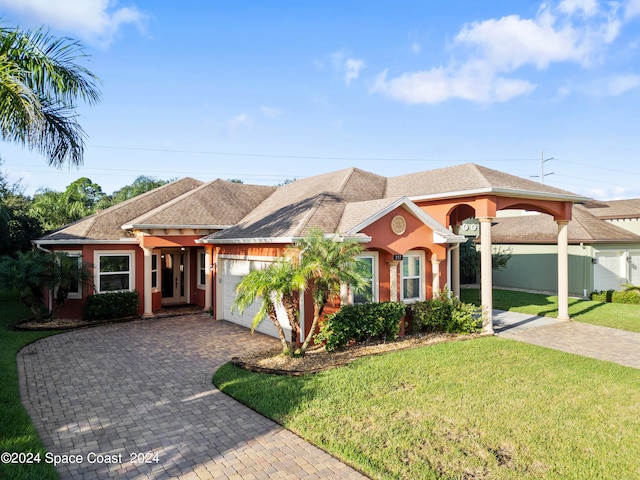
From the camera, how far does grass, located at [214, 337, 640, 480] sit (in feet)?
17.4

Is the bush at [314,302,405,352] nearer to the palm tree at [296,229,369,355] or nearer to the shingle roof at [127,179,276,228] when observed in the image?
the palm tree at [296,229,369,355]

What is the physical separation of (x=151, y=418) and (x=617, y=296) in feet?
74.4

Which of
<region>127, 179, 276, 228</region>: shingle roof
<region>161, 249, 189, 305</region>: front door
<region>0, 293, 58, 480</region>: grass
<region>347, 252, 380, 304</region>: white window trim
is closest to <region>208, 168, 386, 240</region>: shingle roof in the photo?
<region>127, 179, 276, 228</region>: shingle roof

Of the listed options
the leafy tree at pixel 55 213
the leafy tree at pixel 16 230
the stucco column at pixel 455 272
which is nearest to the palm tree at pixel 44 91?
the leafy tree at pixel 16 230

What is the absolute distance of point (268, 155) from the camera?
3900 cm

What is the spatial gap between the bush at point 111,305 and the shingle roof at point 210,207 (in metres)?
2.87

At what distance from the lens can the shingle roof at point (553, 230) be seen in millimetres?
22306

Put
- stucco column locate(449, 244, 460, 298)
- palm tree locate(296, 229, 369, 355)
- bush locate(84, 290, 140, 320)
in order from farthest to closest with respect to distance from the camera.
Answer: stucco column locate(449, 244, 460, 298), bush locate(84, 290, 140, 320), palm tree locate(296, 229, 369, 355)

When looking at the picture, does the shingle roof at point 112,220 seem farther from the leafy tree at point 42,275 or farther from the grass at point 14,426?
the grass at point 14,426

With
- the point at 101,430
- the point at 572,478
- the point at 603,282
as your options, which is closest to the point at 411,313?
the point at 572,478

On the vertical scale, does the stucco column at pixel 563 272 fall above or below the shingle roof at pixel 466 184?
below

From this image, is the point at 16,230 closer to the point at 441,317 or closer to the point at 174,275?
Result: the point at 174,275

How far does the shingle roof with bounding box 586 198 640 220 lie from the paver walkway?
14986mm

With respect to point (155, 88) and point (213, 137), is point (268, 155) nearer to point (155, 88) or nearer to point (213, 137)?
point (213, 137)
